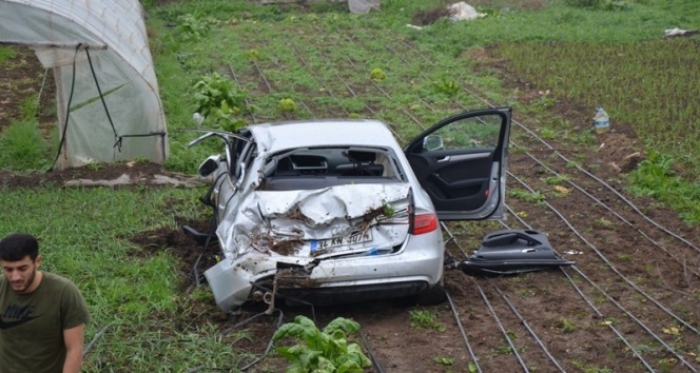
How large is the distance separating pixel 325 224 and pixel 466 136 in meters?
2.68

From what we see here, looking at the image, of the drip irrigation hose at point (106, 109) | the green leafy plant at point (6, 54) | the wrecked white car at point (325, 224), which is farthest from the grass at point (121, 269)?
the green leafy plant at point (6, 54)

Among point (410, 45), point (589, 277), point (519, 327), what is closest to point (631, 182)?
point (589, 277)

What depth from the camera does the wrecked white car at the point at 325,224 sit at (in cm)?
876

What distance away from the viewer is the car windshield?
30.7ft

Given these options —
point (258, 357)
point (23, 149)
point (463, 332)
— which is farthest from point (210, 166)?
point (23, 149)

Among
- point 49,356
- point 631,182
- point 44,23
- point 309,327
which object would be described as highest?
point 44,23

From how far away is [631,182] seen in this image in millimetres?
13617

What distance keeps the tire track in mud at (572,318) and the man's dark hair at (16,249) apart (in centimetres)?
332

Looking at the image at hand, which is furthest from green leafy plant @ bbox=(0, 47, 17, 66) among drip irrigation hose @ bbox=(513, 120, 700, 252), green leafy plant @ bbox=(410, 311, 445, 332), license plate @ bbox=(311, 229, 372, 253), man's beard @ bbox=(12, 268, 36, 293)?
man's beard @ bbox=(12, 268, 36, 293)

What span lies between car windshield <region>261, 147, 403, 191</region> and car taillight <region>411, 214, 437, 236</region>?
0.53 m

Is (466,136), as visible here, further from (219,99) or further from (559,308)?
(219,99)

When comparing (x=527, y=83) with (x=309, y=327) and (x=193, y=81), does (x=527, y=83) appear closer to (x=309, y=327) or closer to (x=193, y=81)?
(x=193, y=81)

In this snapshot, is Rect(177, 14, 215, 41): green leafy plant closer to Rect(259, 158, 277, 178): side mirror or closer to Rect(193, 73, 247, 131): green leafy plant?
Rect(193, 73, 247, 131): green leafy plant

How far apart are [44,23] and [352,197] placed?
5805 millimetres
